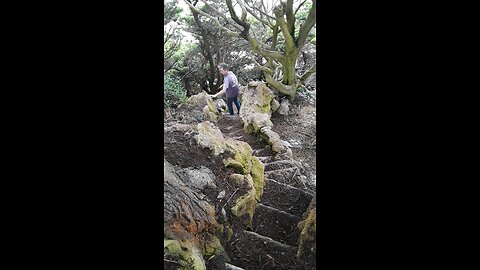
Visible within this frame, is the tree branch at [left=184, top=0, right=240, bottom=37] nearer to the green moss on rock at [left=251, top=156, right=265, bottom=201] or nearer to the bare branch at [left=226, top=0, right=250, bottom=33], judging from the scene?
the bare branch at [left=226, top=0, right=250, bottom=33]

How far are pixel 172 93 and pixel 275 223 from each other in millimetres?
1101

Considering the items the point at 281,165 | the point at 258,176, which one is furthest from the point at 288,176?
the point at 258,176

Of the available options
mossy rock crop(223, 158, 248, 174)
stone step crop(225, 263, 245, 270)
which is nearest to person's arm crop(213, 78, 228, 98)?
mossy rock crop(223, 158, 248, 174)

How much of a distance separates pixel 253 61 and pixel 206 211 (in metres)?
1.08

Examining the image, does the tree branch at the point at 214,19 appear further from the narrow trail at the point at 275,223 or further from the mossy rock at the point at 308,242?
the mossy rock at the point at 308,242

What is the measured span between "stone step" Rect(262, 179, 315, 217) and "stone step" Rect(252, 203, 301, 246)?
0.04 metres

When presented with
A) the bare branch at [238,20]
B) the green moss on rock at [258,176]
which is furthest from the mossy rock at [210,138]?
the bare branch at [238,20]

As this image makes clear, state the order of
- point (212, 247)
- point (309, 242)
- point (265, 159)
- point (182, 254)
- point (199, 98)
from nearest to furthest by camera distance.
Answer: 1. point (182, 254)
2. point (212, 247)
3. point (309, 242)
4. point (199, 98)
5. point (265, 159)

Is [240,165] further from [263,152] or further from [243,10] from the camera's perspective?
[243,10]

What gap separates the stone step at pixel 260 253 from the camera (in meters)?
2.69

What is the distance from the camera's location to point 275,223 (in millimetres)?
2766
